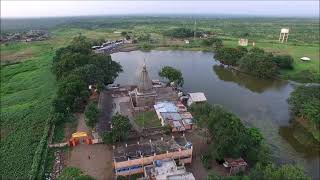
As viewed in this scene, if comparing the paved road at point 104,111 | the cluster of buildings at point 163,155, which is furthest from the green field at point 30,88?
the paved road at point 104,111

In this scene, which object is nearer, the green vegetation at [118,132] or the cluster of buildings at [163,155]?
the cluster of buildings at [163,155]

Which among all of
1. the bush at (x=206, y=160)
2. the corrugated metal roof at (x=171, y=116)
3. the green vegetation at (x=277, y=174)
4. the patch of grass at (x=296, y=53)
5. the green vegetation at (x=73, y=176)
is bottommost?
the bush at (x=206, y=160)

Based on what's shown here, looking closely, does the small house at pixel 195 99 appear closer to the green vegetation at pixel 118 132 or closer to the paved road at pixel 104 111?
the paved road at pixel 104 111

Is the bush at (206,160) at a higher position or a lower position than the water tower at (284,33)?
lower

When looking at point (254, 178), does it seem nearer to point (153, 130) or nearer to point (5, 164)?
point (153, 130)

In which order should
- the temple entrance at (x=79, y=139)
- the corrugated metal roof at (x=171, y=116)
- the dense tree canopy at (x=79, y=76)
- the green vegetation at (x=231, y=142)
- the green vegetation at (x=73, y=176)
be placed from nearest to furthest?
the green vegetation at (x=73, y=176) → the green vegetation at (x=231, y=142) → the temple entrance at (x=79, y=139) → the corrugated metal roof at (x=171, y=116) → the dense tree canopy at (x=79, y=76)

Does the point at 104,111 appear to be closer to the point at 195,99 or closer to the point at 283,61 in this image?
the point at 195,99

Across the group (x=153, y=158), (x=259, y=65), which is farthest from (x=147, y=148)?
(x=259, y=65)
